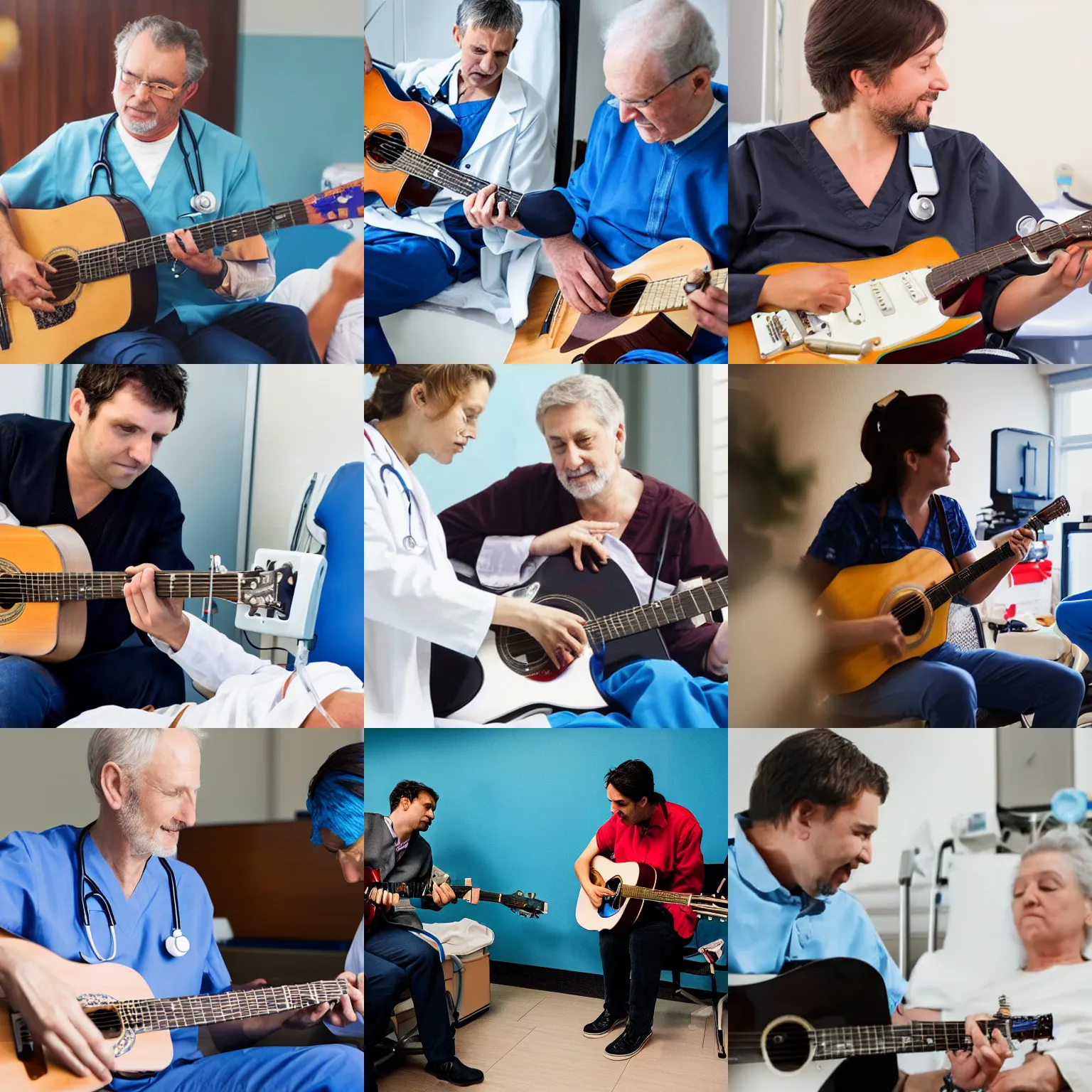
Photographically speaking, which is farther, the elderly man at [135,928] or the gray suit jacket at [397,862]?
the gray suit jacket at [397,862]

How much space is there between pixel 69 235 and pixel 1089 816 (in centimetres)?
240

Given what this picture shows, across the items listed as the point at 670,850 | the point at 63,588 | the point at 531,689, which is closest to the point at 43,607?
the point at 63,588

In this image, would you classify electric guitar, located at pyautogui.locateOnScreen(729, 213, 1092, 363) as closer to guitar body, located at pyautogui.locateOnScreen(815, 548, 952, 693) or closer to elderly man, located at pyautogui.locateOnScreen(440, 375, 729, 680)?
elderly man, located at pyautogui.locateOnScreen(440, 375, 729, 680)

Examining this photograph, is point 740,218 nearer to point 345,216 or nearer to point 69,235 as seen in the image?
point 345,216

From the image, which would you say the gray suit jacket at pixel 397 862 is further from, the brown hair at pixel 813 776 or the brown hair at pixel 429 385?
the brown hair at pixel 429 385

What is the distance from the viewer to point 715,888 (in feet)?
5.99

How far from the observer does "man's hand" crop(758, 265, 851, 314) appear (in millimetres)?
1838

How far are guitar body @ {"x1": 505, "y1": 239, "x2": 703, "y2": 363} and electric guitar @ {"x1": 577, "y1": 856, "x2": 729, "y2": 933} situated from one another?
3.36 ft

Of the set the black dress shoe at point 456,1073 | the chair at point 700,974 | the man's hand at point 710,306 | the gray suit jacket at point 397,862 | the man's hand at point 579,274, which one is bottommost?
the black dress shoe at point 456,1073

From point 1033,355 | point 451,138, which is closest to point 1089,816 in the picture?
point 1033,355

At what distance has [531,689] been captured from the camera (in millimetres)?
1857

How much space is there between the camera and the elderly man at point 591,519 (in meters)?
1.85

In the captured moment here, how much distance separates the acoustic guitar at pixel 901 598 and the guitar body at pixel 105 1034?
149 centimetres

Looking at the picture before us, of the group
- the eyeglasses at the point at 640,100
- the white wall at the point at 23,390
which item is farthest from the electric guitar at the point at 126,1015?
the eyeglasses at the point at 640,100
